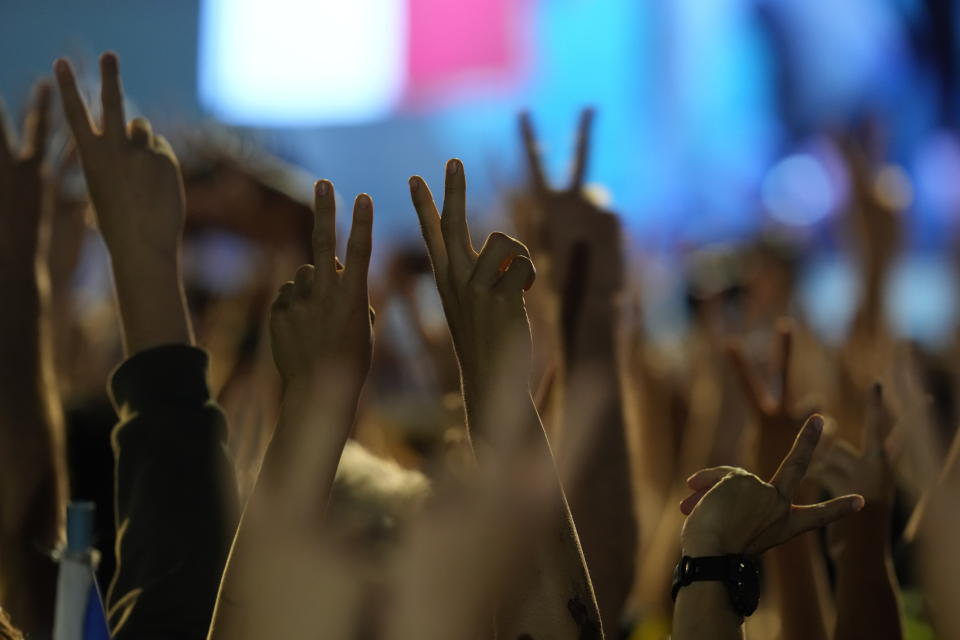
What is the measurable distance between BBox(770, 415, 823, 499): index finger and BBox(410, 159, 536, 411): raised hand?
249 millimetres

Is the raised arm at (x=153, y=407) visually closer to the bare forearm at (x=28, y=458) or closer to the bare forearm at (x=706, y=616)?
the bare forearm at (x=28, y=458)

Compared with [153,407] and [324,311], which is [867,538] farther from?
[153,407]

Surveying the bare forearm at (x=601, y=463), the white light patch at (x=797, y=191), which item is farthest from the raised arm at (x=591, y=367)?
the white light patch at (x=797, y=191)

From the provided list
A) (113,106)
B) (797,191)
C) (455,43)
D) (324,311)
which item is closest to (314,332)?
(324,311)

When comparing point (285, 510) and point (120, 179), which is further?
point (120, 179)

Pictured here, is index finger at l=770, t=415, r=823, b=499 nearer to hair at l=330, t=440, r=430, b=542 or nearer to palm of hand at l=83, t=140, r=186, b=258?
hair at l=330, t=440, r=430, b=542

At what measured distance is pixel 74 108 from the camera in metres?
1.36

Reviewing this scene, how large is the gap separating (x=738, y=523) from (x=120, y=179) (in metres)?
0.90

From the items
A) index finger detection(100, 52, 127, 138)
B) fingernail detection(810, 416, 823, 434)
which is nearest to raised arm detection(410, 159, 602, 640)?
fingernail detection(810, 416, 823, 434)

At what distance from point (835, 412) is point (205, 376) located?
1.25 meters

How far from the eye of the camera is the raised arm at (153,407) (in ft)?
3.74

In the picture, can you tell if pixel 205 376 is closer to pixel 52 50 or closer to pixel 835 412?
pixel 835 412

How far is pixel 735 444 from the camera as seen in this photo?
2.18m

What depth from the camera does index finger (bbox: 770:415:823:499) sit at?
0.93 meters
